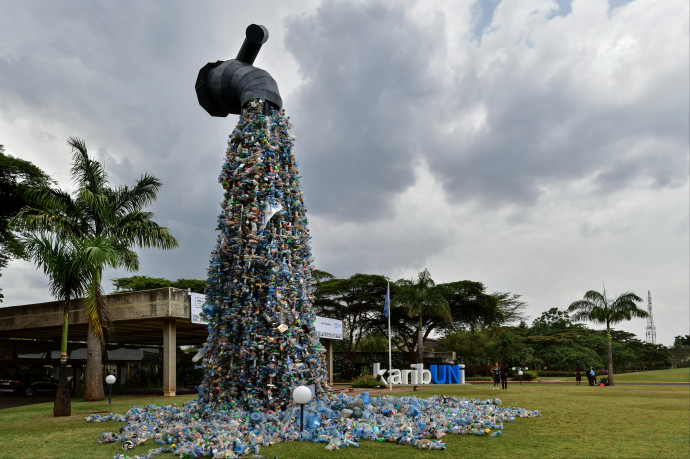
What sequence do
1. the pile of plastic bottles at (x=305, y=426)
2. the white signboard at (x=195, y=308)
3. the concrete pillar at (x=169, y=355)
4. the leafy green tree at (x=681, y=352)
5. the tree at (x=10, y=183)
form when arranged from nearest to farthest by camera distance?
the pile of plastic bottles at (x=305, y=426), the white signboard at (x=195, y=308), the concrete pillar at (x=169, y=355), the tree at (x=10, y=183), the leafy green tree at (x=681, y=352)

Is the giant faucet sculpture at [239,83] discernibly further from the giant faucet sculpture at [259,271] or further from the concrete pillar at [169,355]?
the concrete pillar at [169,355]

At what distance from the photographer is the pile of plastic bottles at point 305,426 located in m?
8.15

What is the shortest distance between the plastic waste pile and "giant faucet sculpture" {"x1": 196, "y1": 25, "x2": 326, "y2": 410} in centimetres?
2

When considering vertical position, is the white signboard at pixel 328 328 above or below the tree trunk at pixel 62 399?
above

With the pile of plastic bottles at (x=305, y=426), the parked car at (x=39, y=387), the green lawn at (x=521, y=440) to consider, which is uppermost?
the pile of plastic bottles at (x=305, y=426)

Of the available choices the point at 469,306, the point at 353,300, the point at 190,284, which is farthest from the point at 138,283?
the point at 469,306

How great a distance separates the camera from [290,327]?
34.8 ft

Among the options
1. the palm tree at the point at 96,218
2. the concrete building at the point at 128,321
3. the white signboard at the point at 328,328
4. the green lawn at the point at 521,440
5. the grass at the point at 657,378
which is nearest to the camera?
the green lawn at the point at 521,440

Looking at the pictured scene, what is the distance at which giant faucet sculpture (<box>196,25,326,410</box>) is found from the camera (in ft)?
33.9

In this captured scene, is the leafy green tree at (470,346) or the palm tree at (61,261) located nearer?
the palm tree at (61,261)

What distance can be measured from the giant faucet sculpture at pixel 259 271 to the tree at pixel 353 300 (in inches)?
1307

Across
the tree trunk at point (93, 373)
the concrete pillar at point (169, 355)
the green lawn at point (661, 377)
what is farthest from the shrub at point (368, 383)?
the green lawn at point (661, 377)

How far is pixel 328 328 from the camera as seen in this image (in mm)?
32469

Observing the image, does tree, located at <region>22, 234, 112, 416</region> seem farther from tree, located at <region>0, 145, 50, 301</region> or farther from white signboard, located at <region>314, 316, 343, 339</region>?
white signboard, located at <region>314, 316, 343, 339</region>
